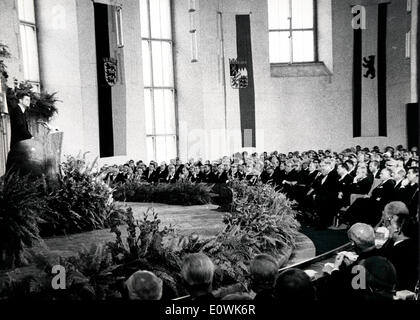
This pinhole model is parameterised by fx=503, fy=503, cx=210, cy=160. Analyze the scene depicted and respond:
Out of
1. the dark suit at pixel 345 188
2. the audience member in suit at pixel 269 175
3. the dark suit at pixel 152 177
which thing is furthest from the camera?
the dark suit at pixel 152 177

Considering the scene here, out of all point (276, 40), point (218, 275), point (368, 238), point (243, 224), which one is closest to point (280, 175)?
point (243, 224)

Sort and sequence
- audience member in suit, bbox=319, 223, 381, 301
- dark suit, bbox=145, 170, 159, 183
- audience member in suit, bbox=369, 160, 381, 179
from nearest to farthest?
audience member in suit, bbox=319, 223, 381, 301 → audience member in suit, bbox=369, 160, 381, 179 → dark suit, bbox=145, 170, 159, 183

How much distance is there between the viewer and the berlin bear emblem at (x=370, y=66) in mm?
18328

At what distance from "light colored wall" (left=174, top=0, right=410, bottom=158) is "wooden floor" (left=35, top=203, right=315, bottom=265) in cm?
799

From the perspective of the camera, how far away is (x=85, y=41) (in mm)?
17766

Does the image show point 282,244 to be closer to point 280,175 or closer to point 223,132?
point 280,175

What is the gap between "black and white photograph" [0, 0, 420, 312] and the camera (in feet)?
14.6

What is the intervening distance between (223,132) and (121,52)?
5.02 m

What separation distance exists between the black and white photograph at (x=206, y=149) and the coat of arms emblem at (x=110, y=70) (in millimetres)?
78

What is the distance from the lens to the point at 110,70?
16344 mm

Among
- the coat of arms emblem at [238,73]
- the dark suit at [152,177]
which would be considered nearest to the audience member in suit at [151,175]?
the dark suit at [152,177]

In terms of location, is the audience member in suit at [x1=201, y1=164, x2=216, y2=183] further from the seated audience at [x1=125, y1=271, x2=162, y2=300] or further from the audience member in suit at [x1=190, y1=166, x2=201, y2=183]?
the seated audience at [x1=125, y1=271, x2=162, y2=300]

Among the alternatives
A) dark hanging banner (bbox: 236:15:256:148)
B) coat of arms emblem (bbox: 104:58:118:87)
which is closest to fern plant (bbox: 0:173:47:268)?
coat of arms emblem (bbox: 104:58:118:87)

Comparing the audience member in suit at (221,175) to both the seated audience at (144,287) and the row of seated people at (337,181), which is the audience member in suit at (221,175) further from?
the seated audience at (144,287)
